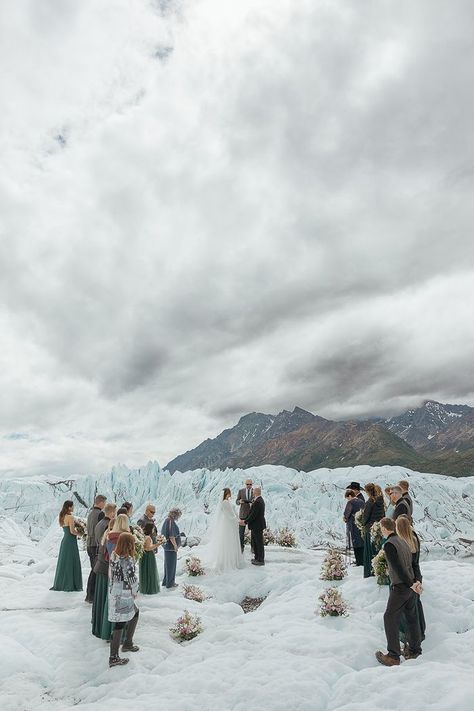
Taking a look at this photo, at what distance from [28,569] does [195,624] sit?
12.5 metres

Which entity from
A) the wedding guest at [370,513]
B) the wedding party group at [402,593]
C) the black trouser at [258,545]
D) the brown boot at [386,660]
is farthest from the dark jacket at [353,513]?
the brown boot at [386,660]

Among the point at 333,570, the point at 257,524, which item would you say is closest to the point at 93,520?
the point at 257,524

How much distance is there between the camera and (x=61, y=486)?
233ft

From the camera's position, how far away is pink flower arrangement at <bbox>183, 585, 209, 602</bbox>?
48.4 ft

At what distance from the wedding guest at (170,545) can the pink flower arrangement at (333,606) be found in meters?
6.31

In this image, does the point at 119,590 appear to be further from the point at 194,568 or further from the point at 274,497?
the point at 274,497

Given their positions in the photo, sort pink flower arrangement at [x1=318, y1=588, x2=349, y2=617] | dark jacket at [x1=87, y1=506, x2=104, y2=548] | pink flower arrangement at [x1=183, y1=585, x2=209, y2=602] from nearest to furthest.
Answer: pink flower arrangement at [x1=318, y1=588, x2=349, y2=617] → dark jacket at [x1=87, y1=506, x2=104, y2=548] → pink flower arrangement at [x1=183, y1=585, x2=209, y2=602]

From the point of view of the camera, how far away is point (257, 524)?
18141 mm

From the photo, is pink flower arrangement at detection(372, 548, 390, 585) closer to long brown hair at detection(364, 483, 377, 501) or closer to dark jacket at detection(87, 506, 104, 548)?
long brown hair at detection(364, 483, 377, 501)

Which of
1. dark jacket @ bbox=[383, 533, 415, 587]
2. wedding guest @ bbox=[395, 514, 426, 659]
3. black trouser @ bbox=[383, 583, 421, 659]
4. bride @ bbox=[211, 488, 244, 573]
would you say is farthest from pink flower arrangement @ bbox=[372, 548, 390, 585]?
bride @ bbox=[211, 488, 244, 573]

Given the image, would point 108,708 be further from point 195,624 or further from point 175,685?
point 195,624

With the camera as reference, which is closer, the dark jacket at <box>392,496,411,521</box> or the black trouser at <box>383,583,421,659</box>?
Result: the black trouser at <box>383,583,421,659</box>

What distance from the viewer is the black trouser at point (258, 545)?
18.2 metres

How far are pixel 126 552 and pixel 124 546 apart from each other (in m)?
0.13
